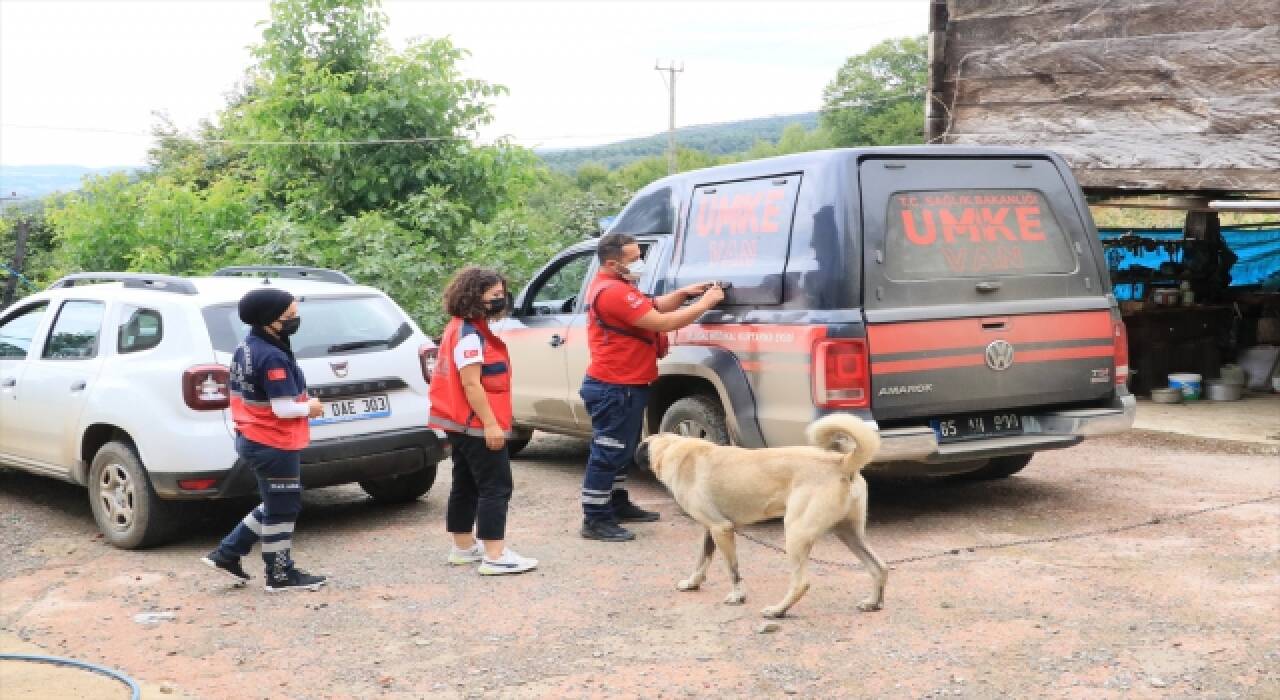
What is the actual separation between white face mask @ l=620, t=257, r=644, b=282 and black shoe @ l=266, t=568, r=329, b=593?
7.52 feet

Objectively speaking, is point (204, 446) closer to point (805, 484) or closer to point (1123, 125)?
point (805, 484)

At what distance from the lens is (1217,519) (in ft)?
23.6

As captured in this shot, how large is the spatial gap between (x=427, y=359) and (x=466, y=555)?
1413mm

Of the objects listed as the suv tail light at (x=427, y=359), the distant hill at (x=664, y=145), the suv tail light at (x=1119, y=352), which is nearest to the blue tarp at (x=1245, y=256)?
the suv tail light at (x=1119, y=352)

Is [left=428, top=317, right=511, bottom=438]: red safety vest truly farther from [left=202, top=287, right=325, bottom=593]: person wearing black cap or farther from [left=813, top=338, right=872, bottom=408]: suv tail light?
[left=813, top=338, right=872, bottom=408]: suv tail light

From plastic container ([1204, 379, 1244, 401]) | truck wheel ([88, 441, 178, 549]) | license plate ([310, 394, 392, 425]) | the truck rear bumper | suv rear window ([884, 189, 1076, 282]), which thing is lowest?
plastic container ([1204, 379, 1244, 401])

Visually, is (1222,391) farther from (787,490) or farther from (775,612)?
(775,612)

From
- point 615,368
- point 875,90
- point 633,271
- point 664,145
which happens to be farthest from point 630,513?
point 664,145

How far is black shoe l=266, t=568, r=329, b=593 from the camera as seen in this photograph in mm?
6062

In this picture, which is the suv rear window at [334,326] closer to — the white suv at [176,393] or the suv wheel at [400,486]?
the white suv at [176,393]

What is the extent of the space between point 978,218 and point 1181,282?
326 inches

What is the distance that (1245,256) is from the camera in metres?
16.0

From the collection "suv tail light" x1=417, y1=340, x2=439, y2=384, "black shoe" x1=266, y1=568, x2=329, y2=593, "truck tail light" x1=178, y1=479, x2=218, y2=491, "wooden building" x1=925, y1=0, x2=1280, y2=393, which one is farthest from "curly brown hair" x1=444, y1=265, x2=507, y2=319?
"wooden building" x1=925, y1=0, x2=1280, y2=393

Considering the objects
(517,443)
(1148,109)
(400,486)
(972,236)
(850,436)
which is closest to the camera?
(850,436)
